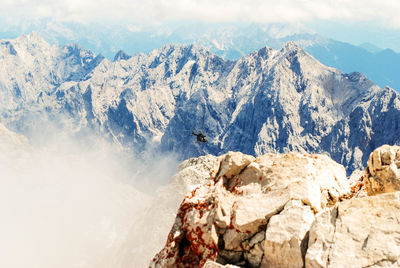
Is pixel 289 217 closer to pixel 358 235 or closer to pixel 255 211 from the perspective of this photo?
pixel 255 211

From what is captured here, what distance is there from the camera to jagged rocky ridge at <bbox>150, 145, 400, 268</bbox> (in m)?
11.8

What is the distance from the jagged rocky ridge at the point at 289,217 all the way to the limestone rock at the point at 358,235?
34mm

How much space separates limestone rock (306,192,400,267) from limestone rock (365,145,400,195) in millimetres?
4576

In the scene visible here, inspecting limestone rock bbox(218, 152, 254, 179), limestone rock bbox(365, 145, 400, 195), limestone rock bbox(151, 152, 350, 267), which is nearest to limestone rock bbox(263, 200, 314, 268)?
limestone rock bbox(151, 152, 350, 267)

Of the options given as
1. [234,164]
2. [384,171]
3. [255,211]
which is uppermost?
[384,171]

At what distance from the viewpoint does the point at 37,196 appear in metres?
155

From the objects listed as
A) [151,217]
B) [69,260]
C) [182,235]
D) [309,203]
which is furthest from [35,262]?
[309,203]

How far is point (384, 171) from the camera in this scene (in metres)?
16.9

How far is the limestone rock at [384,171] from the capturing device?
16583 mm

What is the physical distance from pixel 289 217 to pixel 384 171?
7.60 metres

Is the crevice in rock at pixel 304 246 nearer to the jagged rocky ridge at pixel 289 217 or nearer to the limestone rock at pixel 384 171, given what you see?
the jagged rocky ridge at pixel 289 217

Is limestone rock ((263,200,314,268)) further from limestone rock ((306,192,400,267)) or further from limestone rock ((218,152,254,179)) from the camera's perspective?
limestone rock ((218,152,254,179))

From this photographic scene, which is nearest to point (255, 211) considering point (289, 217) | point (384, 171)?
point (289, 217)

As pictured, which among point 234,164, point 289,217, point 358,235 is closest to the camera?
point 358,235
